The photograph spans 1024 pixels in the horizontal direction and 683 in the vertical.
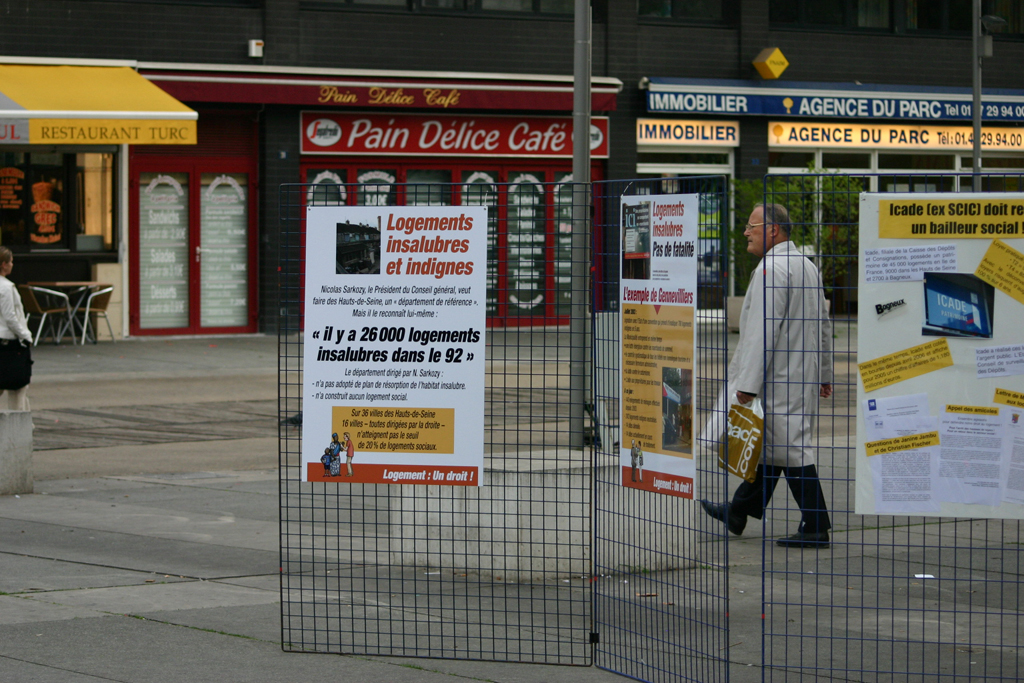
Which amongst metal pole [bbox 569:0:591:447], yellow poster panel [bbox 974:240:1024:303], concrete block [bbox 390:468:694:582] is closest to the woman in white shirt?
metal pole [bbox 569:0:591:447]

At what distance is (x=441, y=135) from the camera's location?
22141 millimetres

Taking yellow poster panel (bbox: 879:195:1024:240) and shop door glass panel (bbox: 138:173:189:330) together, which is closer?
yellow poster panel (bbox: 879:195:1024:240)

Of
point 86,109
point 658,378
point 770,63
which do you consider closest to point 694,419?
point 658,378

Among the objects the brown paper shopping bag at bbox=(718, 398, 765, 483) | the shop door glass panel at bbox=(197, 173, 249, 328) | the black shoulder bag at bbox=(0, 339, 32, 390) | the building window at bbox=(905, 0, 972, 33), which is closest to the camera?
the brown paper shopping bag at bbox=(718, 398, 765, 483)

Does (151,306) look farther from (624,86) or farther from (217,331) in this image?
(624,86)

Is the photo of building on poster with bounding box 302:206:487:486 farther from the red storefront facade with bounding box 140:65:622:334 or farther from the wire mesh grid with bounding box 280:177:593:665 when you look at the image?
the red storefront facade with bounding box 140:65:622:334

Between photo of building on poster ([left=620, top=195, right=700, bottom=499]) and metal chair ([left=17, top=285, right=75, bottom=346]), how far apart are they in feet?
50.3

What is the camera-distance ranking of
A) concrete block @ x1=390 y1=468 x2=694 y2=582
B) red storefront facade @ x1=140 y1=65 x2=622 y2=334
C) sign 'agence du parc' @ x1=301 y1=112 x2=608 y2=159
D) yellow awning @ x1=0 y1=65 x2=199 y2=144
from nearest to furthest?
concrete block @ x1=390 y1=468 x2=694 y2=582
yellow awning @ x1=0 y1=65 x2=199 y2=144
red storefront facade @ x1=140 y1=65 x2=622 y2=334
sign 'agence du parc' @ x1=301 y1=112 x2=608 y2=159

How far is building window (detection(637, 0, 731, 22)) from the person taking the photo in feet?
78.0

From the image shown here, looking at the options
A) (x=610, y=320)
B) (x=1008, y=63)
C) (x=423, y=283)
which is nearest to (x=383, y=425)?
(x=423, y=283)

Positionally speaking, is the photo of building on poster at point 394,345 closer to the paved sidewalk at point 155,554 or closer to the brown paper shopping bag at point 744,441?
the paved sidewalk at point 155,554

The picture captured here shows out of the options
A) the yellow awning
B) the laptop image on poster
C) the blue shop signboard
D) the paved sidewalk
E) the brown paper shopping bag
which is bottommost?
the paved sidewalk

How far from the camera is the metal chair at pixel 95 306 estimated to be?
1920 centimetres

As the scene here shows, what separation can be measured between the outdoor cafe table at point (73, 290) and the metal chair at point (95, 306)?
76 mm
